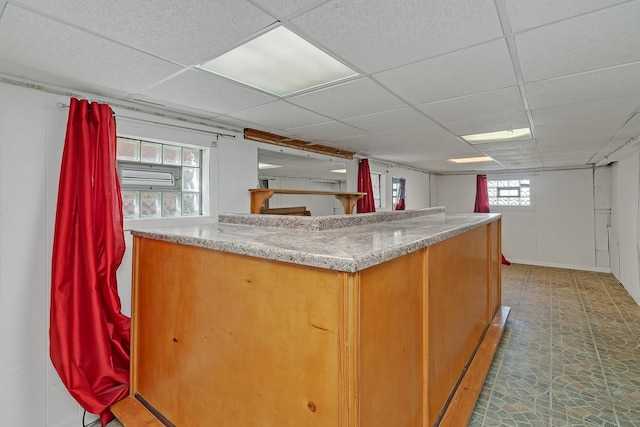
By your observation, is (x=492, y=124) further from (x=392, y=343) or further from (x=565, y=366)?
(x=392, y=343)

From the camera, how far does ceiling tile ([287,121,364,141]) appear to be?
315cm

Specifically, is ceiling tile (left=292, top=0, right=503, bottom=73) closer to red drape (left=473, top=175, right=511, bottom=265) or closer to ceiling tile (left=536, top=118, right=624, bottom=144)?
ceiling tile (left=536, top=118, right=624, bottom=144)

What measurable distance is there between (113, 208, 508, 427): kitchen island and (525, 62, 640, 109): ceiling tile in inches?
43.9

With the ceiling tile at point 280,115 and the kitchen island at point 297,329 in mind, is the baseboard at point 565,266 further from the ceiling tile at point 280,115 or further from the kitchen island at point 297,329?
the ceiling tile at point 280,115

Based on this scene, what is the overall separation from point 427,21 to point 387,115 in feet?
4.77

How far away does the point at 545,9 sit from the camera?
123cm

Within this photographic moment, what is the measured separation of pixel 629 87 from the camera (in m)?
2.04

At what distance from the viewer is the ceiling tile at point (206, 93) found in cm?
196

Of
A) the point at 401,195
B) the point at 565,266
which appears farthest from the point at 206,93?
the point at 565,266

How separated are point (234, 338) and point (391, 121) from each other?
2467 mm

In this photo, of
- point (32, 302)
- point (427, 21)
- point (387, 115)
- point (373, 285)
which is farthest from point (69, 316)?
point (387, 115)

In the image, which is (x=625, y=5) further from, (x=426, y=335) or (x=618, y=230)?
(x=618, y=230)

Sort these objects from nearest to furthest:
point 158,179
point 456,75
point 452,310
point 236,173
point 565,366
A: 1. point 452,310
2. point 456,75
3. point 565,366
4. point 158,179
5. point 236,173

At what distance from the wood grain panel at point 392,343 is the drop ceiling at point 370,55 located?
102 cm
